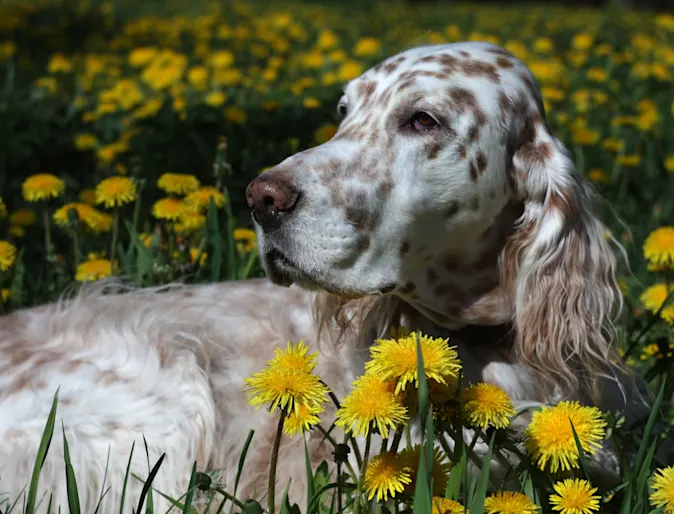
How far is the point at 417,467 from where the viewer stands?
1.79 m

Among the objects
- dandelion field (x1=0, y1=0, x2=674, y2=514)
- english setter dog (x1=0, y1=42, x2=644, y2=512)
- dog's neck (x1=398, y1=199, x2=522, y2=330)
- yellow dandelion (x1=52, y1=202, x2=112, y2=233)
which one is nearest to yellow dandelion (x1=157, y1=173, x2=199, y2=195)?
dandelion field (x1=0, y1=0, x2=674, y2=514)

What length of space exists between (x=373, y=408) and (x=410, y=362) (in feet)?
0.34

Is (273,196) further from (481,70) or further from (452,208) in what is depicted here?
(481,70)

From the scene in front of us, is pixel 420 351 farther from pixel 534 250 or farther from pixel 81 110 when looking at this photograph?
pixel 81 110

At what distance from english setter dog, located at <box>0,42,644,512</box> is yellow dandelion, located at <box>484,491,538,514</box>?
839 mm

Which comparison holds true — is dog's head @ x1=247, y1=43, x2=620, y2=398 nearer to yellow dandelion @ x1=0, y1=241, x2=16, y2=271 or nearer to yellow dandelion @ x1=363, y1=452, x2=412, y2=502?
yellow dandelion @ x1=363, y1=452, x2=412, y2=502

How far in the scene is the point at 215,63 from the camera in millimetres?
6848

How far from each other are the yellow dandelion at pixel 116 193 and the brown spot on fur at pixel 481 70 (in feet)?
4.44

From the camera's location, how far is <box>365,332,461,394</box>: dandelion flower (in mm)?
1695

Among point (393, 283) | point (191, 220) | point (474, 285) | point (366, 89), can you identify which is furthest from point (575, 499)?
point (191, 220)

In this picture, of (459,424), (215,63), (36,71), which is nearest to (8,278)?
(459,424)

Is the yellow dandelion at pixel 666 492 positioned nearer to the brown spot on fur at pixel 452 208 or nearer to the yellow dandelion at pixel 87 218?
the brown spot on fur at pixel 452 208

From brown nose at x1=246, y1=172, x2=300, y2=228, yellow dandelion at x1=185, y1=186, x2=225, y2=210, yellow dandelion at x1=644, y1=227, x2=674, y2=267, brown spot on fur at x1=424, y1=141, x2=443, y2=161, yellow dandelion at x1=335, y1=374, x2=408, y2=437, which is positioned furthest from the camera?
yellow dandelion at x1=185, y1=186, x2=225, y2=210

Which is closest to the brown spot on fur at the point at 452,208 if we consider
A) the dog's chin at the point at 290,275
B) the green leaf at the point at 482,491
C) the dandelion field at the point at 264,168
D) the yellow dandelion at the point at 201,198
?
the dog's chin at the point at 290,275
